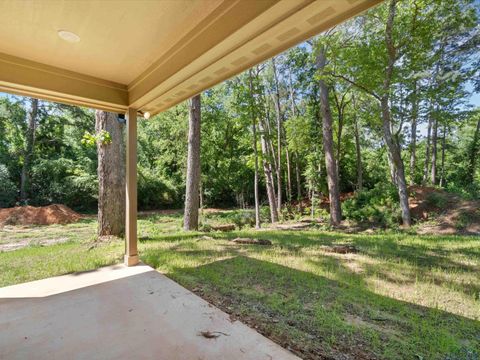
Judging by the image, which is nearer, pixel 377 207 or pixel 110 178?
pixel 110 178

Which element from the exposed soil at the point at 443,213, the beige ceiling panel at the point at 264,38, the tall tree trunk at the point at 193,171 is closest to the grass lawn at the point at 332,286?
the tall tree trunk at the point at 193,171

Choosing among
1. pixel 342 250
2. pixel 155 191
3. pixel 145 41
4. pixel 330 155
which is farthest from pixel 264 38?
pixel 155 191

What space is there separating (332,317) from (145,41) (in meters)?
2.77

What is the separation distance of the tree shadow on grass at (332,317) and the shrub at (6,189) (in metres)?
11.6

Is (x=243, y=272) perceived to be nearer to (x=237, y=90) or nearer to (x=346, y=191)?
(x=237, y=90)

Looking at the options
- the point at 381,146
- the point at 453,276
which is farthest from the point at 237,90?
the point at 381,146

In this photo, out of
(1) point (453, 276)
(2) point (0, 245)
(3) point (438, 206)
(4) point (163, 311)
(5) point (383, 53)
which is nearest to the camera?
(4) point (163, 311)

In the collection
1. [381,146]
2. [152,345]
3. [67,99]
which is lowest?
[152,345]

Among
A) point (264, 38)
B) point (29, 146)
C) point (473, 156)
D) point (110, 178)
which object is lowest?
point (110, 178)

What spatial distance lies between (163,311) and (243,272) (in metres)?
1.08

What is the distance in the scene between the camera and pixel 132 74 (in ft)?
9.53

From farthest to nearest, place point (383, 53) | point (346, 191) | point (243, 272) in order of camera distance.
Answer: point (346, 191) < point (383, 53) < point (243, 272)

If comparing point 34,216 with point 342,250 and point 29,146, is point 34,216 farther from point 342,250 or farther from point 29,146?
point 342,250

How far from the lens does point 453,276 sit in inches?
106
